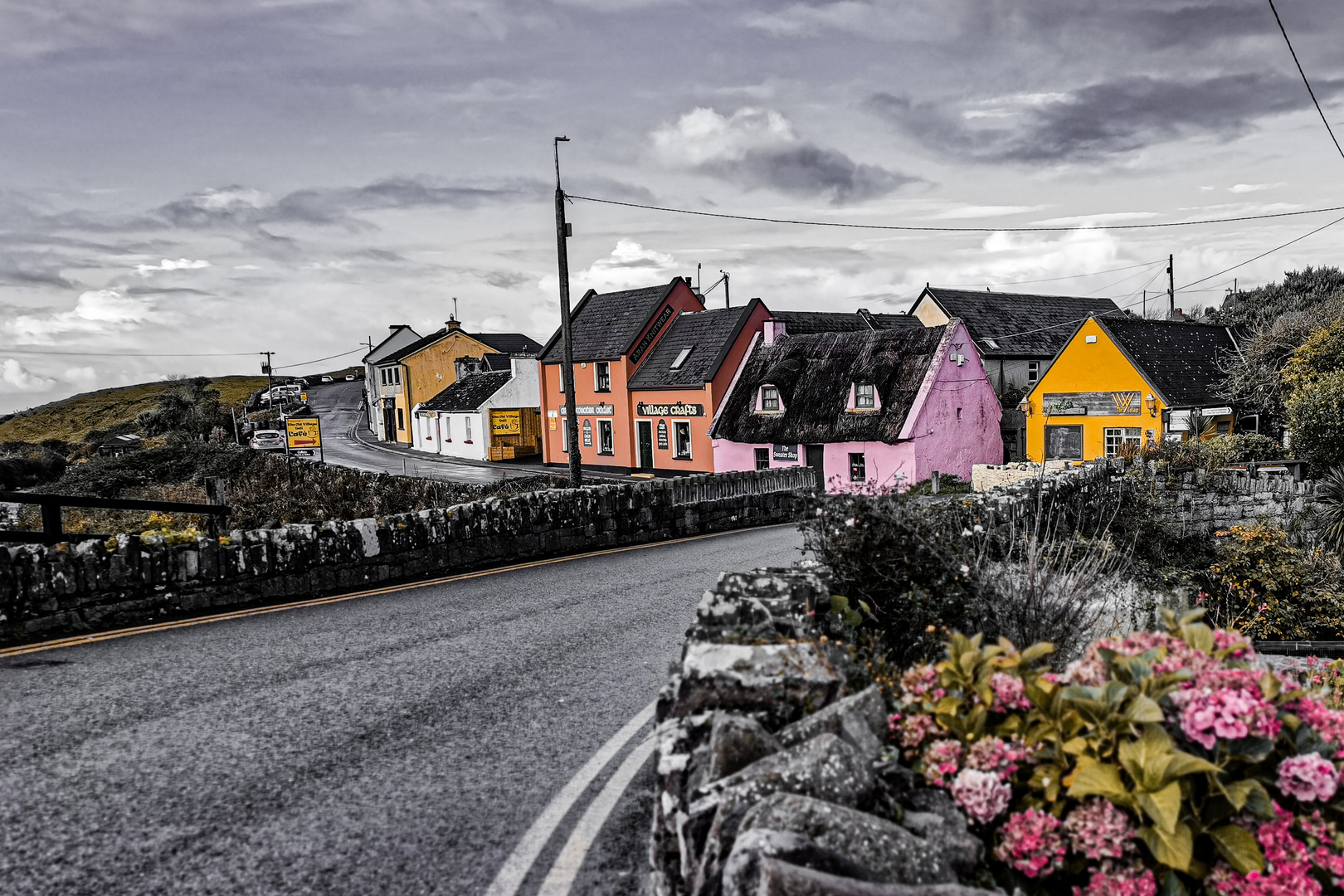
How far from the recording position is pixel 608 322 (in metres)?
44.0

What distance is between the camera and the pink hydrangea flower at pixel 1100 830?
118 inches

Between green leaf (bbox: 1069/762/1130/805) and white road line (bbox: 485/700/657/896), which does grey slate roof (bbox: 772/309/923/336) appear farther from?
green leaf (bbox: 1069/762/1130/805)

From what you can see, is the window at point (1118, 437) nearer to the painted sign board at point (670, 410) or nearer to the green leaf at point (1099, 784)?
the painted sign board at point (670, 410)

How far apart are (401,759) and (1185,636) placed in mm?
4725

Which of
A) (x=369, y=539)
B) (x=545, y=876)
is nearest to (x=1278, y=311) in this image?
(x=369, y=539)

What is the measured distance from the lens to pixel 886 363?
33.1 meters

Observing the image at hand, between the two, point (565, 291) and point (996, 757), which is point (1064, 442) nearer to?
point (565, 291)

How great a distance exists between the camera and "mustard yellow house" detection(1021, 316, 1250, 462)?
32406 mm

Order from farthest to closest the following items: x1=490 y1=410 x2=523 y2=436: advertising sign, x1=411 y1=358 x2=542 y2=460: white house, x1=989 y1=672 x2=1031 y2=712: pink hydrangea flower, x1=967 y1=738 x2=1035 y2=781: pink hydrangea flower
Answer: x1=411 y1=358 x2=542 y2=460: white house, x1=490 y1=410 x2=523 y2=436: advertising sign, x1=989 y1=672 x2=1031 y2=712: pink hydrangea flower, x1=967 y1=738 x2=1035 y2=781: pink hydrangea flower

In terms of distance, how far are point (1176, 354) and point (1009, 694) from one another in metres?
37.4

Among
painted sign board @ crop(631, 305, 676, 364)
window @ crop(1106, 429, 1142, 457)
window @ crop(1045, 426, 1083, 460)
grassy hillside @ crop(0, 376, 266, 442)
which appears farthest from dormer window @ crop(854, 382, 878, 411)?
grassy hillside @ crop(0, 376, 266, 442)

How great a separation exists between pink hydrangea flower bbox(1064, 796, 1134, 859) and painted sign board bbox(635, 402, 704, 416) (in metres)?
34.4

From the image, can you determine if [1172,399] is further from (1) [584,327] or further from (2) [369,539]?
(2) [369,539]

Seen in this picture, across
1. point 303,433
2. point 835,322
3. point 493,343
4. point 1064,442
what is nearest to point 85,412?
point 493,343
